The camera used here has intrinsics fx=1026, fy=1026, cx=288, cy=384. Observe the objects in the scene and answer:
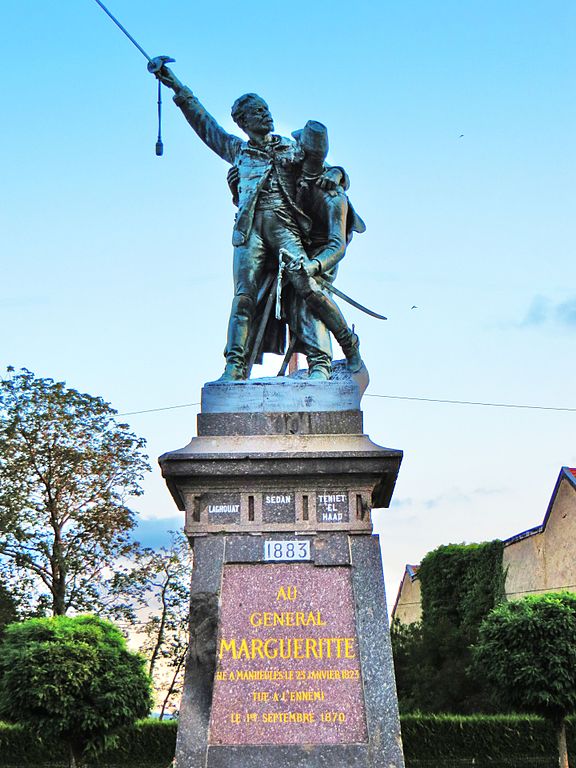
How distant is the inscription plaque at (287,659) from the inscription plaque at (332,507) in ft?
1.26

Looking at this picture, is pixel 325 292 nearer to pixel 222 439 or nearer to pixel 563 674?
pixel 222 439

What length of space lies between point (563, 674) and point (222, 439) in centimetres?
1525

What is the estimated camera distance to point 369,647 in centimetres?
762

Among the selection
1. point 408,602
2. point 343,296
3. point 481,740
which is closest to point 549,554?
point 481,740

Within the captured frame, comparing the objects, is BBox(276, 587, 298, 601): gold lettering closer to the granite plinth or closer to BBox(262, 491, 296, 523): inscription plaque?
the granite plinth

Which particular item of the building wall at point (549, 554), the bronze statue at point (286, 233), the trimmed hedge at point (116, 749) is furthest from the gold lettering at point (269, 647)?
the building wall at point (549, 554)

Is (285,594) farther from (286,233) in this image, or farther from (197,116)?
(197,116)

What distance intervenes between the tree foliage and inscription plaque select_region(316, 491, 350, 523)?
2080 centimetres

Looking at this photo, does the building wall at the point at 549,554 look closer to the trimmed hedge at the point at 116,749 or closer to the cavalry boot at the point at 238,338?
the trimmed hedge at the point at 116,749

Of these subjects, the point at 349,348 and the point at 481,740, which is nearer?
the point at 349,348

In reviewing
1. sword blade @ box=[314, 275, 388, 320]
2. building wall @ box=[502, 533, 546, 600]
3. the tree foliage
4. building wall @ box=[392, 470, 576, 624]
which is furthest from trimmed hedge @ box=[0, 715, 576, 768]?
sword blade @ box=[314, 275, 388, 320]

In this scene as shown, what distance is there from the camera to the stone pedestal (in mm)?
7348

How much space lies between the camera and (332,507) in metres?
8.05

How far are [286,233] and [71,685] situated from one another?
46.9 feet
